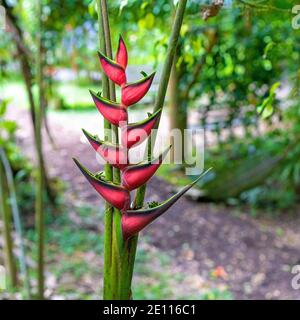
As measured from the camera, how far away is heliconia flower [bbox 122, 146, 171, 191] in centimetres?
47

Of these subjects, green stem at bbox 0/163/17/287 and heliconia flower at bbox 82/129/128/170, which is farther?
green stem at bbox 0/163/17/287

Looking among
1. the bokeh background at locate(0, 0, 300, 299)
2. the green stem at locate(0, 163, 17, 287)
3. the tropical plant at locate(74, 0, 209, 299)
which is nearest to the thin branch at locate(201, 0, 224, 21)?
the tropical plant at locate(74, 0, 209, 299)

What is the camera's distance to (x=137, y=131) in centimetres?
48

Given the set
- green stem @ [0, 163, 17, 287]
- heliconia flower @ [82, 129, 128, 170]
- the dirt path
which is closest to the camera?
heliconia flower @ [82, 129, 128, 170]

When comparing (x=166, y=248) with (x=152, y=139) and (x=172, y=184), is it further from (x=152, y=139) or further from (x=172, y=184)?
(x=152, y=139)

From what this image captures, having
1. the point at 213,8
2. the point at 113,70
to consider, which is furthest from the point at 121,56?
the point at 213,8

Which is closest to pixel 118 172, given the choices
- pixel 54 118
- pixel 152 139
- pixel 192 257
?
pixel 152 139

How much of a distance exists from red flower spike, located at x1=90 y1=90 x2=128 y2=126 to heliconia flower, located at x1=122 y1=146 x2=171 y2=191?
48mm

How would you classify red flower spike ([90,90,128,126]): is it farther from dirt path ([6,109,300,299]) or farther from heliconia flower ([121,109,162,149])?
dirt path ([6,109,300,299])

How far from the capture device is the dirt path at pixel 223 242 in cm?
204

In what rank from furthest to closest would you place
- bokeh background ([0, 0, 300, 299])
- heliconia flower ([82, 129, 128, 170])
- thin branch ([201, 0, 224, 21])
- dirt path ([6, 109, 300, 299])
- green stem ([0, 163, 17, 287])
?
dirt path ([6, 109, 300, 299]) < bokeh background ([0, 0, 300, 299]) < green stem ([0, 163, 17, 287]) < thin branch ([201, 0, 224, 21]) < heliconia flower ([82, 129, 128, 170])

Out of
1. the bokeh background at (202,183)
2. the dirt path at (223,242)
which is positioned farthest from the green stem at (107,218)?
the dirt path at (223,242)

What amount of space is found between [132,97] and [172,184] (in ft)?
7.07

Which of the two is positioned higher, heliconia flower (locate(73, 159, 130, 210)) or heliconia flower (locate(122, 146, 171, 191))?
heliconia flower (locate(122, 146, 171, 191))
